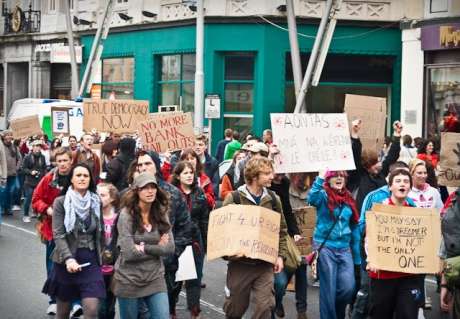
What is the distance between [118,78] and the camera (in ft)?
115

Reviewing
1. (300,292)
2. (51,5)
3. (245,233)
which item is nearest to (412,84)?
(51,5)

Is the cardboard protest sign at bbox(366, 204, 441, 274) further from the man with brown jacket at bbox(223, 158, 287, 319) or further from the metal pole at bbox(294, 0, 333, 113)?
the metal pole at bbox(294, 0, 333, 113)

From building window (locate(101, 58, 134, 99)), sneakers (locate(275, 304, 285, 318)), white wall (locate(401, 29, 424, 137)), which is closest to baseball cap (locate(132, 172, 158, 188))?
sneakers (locate(275, 304, 285, 318))

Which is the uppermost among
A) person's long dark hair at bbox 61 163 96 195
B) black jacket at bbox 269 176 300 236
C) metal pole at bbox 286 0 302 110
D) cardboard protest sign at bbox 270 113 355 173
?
metal pole at bbox 286 0 302 110

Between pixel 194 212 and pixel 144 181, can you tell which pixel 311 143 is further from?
pixel 144 181

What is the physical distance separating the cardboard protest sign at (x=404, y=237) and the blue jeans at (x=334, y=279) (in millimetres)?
986

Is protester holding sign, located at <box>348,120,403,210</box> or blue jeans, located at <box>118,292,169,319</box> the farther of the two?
protester holding sign, located at <box>348,120,403,210</box>

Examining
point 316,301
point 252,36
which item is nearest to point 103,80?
point 252,36

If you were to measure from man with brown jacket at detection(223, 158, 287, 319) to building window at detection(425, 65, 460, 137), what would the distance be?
59.9 feet

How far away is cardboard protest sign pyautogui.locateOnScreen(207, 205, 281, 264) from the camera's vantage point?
8305mm

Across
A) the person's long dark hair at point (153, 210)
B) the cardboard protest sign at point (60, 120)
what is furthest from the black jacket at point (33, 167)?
the person's long dark hair at point (153, 210)

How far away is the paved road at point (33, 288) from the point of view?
1085 cm

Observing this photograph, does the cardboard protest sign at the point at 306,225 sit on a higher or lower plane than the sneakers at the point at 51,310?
higher

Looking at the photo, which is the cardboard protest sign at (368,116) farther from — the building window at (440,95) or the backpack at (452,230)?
the building window at (440,95)
